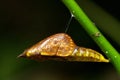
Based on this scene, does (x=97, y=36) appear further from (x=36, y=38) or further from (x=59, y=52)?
(x=36, y=38)

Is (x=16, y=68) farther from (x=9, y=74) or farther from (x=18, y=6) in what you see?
(x=18, y=6)

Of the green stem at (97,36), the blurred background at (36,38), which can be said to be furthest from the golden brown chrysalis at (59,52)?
the blurred background at (36,38)

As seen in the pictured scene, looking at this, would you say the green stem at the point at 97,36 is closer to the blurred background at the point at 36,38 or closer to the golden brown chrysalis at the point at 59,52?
the golden brown chrysalis at the point at 59,52

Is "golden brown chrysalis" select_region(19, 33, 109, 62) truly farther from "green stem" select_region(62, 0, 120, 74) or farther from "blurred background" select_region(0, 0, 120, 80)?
"blurred background" select_region(0, 0, 120, 80)

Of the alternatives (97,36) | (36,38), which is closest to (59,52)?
(97,36)

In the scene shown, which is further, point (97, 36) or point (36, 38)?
point (36, 38)

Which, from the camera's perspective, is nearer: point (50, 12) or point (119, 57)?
point (119, 57)

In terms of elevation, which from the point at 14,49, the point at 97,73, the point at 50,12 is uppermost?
the point at 50,12

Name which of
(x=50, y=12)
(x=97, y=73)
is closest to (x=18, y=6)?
(x=50, y=12)

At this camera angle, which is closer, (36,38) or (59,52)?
(59,52)
